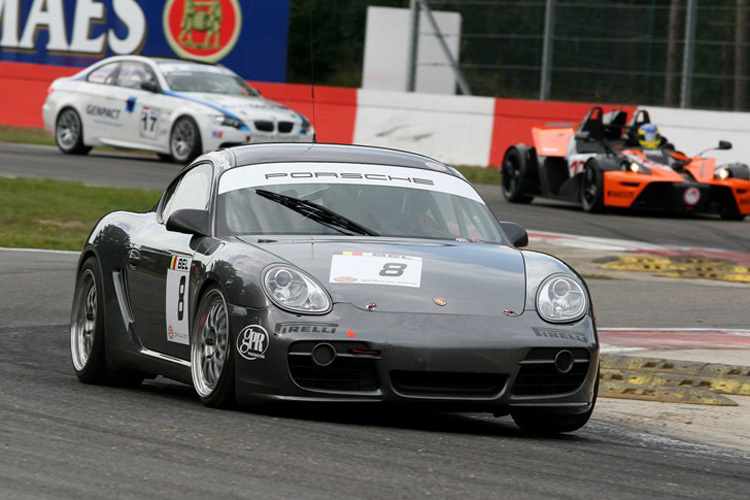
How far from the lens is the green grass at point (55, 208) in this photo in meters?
15.8

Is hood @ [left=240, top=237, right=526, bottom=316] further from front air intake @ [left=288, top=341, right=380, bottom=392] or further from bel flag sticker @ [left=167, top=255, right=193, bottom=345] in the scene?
bel flag sticker @ [left=167, top=255, right=193, bottom=345]

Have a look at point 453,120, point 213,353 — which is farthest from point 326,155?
point 453,120

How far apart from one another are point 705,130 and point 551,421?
1800 centimetres

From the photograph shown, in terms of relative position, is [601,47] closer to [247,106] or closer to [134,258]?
[247,106]

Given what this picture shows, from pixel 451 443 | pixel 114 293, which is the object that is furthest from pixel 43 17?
pixel 451 443

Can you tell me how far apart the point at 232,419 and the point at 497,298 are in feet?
3.82

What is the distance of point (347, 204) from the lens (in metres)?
7.43

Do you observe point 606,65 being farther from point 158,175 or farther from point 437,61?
point 158,175

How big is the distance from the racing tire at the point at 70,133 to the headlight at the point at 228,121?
2.73 metres

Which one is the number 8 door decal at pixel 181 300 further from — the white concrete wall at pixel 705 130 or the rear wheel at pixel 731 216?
the white concrete wall at pixel 705 130

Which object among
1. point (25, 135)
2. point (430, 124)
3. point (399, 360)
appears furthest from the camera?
point (25, 135)

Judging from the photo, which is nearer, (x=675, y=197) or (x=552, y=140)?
(x=675, y=197)

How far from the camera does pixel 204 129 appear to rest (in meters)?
23.4

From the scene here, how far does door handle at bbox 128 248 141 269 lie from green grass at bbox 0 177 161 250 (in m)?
7.38
